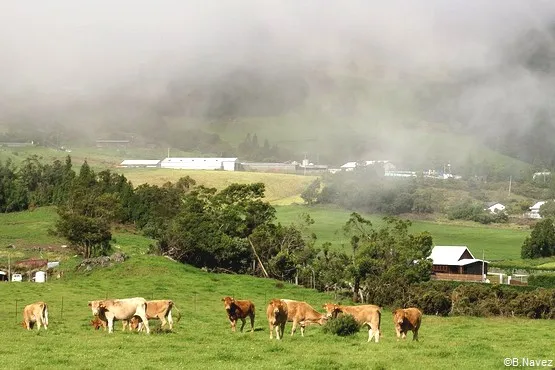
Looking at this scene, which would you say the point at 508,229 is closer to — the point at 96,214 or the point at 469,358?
the point at 96,214

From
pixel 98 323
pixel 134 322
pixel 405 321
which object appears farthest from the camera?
pixel 98 323

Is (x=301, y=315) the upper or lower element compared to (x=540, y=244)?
upper

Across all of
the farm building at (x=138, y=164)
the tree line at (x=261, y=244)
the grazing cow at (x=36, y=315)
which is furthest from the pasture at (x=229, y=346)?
the farm building at (x=138, y=164)

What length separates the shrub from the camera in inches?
949

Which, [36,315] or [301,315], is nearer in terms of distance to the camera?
[301,315]

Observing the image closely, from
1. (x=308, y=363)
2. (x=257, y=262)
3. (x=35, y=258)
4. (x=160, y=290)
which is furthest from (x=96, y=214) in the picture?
(x=308, y=363)

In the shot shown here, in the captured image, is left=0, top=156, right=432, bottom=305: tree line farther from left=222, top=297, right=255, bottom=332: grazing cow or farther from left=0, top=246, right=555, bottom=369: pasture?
left=222, top=297, right=255, bottom=332: grazing cow

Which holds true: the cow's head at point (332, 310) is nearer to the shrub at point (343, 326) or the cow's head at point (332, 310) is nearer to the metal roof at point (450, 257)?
A: the shrub at point (343, 326)

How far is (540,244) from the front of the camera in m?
90.1

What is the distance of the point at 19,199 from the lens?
107 m

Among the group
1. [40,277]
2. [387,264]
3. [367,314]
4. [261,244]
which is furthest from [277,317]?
[261,244]

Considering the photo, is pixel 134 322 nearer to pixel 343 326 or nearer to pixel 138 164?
pixel 343 326

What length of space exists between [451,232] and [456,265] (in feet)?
114

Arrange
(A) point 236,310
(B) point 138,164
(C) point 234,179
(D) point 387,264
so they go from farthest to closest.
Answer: (B) point 138,164 < (C) point 234,179 < (D) point 387,264 < (A) point 236,310
